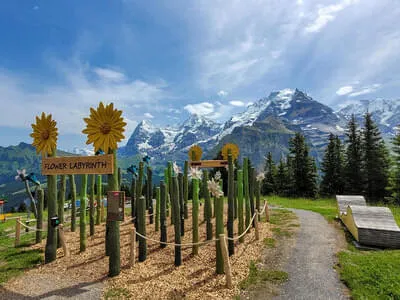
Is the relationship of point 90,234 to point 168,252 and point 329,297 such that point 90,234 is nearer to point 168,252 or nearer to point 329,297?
point 168,252

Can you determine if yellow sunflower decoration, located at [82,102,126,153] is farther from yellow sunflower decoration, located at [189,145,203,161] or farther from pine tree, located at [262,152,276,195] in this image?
pine tree, located at [262,152,276,195]

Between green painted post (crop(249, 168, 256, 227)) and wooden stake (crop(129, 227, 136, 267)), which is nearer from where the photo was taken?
wooden stake (crop(129, 227, 136, 267))

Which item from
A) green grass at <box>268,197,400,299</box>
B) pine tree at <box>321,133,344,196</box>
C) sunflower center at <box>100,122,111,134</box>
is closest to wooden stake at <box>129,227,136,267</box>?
sunflower center at <box>100,122,111,134</box>

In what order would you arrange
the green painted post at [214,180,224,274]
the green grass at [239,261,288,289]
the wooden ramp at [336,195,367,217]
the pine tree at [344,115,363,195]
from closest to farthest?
the green grass at [239,261,288,289]
the green painted post at [214,180,224,274]
the wooden ramp at [336,195,367,217]
the pine tree at [344,115,363,195]

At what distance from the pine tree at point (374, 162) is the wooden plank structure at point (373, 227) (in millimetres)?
25093

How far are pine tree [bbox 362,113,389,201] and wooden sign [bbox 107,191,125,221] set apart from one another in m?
33.4

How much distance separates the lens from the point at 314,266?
7.53m

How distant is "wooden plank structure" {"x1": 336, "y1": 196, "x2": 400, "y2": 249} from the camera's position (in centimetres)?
875

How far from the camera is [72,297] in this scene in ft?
20.3

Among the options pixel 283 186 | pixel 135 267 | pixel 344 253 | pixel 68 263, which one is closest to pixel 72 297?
pixel 135 267

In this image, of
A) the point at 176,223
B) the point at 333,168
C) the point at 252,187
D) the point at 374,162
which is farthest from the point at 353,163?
the point at 176,223

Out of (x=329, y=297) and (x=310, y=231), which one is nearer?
(x=329, y=297)

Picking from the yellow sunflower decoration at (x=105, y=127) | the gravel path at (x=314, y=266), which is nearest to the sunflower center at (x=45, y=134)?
the yellow sunflower decoration at (x=105, y=127)

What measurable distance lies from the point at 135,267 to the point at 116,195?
7.96 ft
